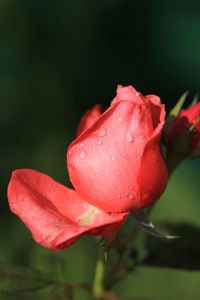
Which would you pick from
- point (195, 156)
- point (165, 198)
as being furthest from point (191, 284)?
point (195, 156)

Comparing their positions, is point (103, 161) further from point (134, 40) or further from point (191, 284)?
point (134, 40)

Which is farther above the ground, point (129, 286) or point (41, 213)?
point (41, 213)

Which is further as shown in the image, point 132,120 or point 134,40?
point 134,40

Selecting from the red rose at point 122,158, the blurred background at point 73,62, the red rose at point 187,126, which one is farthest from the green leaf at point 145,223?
the blurred background at point 73,62

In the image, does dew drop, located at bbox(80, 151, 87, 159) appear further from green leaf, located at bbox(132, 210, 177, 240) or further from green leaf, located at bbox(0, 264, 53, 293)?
green leaf, located at bbox(0, 264, 53, 293)

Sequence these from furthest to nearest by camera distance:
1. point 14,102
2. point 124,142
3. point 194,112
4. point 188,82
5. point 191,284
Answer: point 188,82, point 14,102, point 191,284, point 194,112, point 124,142

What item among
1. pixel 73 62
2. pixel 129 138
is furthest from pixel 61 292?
pixel 73 62

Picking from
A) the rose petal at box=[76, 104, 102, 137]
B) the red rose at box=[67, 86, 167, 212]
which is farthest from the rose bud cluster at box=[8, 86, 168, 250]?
the rose petal at box=[76, 104, 102, 137]
